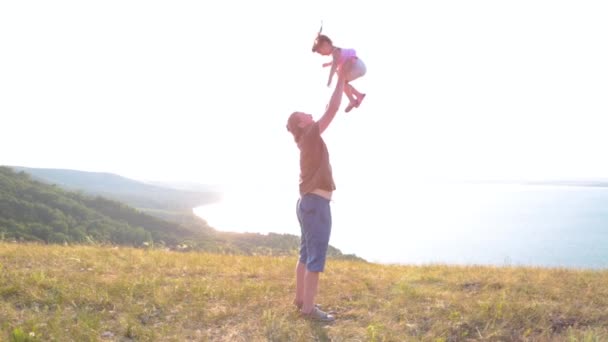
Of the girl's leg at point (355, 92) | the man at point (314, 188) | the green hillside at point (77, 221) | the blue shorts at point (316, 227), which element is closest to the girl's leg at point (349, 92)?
the girl's leg at point (355, 92)

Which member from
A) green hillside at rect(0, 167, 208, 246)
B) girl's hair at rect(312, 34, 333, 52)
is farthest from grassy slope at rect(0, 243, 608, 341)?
green hillside at rect(0, 167, 208, 246)

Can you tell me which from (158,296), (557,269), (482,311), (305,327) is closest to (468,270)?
(557,269)

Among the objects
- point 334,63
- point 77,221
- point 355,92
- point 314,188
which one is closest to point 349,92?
point 355,92

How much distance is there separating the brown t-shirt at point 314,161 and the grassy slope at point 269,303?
5.64 ft

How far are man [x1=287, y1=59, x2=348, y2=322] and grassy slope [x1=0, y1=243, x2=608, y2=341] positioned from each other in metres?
0.77

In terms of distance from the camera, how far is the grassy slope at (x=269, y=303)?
183 inches

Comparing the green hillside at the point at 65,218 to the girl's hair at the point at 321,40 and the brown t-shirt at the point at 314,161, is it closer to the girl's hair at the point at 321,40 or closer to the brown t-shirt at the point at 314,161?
the brown t-shirt at the point at 314,161

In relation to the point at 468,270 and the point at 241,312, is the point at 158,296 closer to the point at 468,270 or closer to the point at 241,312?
the point at 241,312

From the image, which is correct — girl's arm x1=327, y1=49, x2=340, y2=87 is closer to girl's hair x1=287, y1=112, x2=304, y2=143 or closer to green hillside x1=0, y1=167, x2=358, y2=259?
girl's hair x1=287, y1=112, x2=304, y2=143

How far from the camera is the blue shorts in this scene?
500 cm

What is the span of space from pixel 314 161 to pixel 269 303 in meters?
2.22

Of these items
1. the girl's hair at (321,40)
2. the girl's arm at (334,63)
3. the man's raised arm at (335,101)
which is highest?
the girl's hair at (321,40)

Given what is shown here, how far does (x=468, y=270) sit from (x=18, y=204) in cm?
8296

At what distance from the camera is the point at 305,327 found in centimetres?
486
